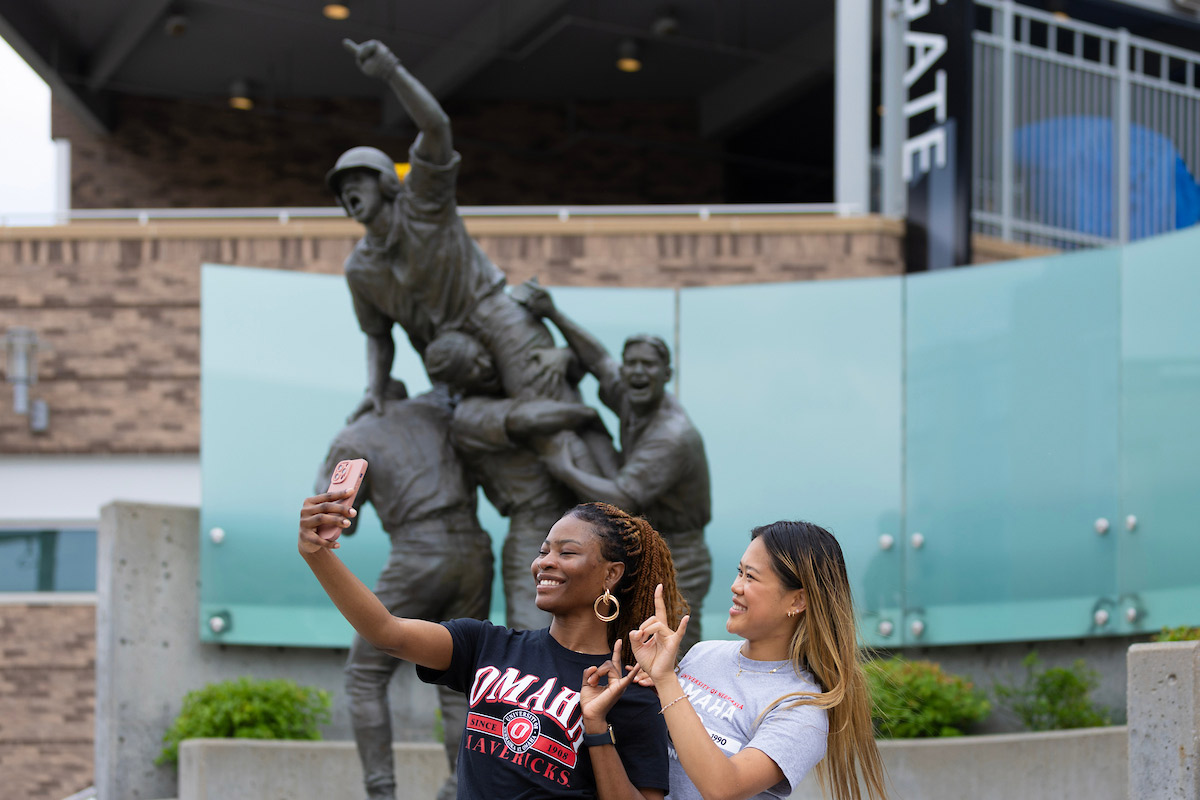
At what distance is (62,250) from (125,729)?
731 centimetres

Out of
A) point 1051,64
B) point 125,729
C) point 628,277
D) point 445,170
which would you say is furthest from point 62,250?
point 1051,64

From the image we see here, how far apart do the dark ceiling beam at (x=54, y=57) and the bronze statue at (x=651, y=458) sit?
13.2 m

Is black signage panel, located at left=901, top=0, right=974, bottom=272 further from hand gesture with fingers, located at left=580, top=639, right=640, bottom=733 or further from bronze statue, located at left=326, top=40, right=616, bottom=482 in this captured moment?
hand gesture with fingers, located at left=580, top=639, right=640, bottom=733

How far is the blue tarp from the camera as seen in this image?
1177 centimetres

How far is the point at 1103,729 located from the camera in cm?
671

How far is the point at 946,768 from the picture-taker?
259 inches

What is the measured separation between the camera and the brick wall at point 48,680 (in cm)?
1264

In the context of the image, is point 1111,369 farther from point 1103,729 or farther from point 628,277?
point 628,277

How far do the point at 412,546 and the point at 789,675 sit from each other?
121 inches

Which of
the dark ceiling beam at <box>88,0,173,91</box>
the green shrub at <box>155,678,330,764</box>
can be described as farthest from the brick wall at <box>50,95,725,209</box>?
the green shrub at <box>155,678,330,764</box>

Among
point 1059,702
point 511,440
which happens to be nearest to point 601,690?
point 511,440

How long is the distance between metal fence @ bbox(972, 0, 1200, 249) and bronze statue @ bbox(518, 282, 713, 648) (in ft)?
24.4

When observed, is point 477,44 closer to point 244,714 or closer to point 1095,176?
point 1095,176

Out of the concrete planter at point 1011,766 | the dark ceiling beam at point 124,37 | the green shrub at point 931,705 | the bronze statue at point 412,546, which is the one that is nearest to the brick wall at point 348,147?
the dark ceiling beam at point 124,37
